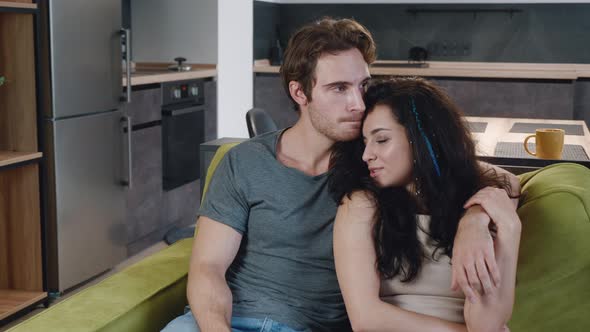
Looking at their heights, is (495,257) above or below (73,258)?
above

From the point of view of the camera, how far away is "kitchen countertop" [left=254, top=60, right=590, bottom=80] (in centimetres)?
568

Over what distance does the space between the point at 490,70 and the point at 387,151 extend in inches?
179

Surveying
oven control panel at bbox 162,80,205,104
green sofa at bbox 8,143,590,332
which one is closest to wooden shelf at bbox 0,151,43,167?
oven control panel at bbox 162,80,205,104

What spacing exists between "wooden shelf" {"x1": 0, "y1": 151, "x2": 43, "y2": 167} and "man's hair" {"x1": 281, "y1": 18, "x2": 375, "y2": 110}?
1.59 metres

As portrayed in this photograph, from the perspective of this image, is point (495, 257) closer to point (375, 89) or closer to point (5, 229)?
point (375, 89)

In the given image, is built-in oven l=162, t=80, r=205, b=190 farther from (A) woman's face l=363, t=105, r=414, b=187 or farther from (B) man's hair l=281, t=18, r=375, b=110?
(A) woman's face l=363, t=105, r=414, b=187

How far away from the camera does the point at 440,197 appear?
1.55 meters

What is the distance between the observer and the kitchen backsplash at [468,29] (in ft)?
20.8

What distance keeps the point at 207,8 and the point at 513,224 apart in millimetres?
3969

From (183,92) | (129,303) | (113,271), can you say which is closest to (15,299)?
(113,271)

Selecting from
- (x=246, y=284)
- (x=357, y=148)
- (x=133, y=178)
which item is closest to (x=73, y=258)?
(x=133, y=178)

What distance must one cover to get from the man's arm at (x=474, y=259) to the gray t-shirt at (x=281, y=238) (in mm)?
406

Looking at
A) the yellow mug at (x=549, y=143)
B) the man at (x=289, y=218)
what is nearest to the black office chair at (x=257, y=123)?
the yellow mug at (x=549, y=143)

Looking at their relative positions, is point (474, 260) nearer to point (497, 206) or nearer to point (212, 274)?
point (497, 206)
